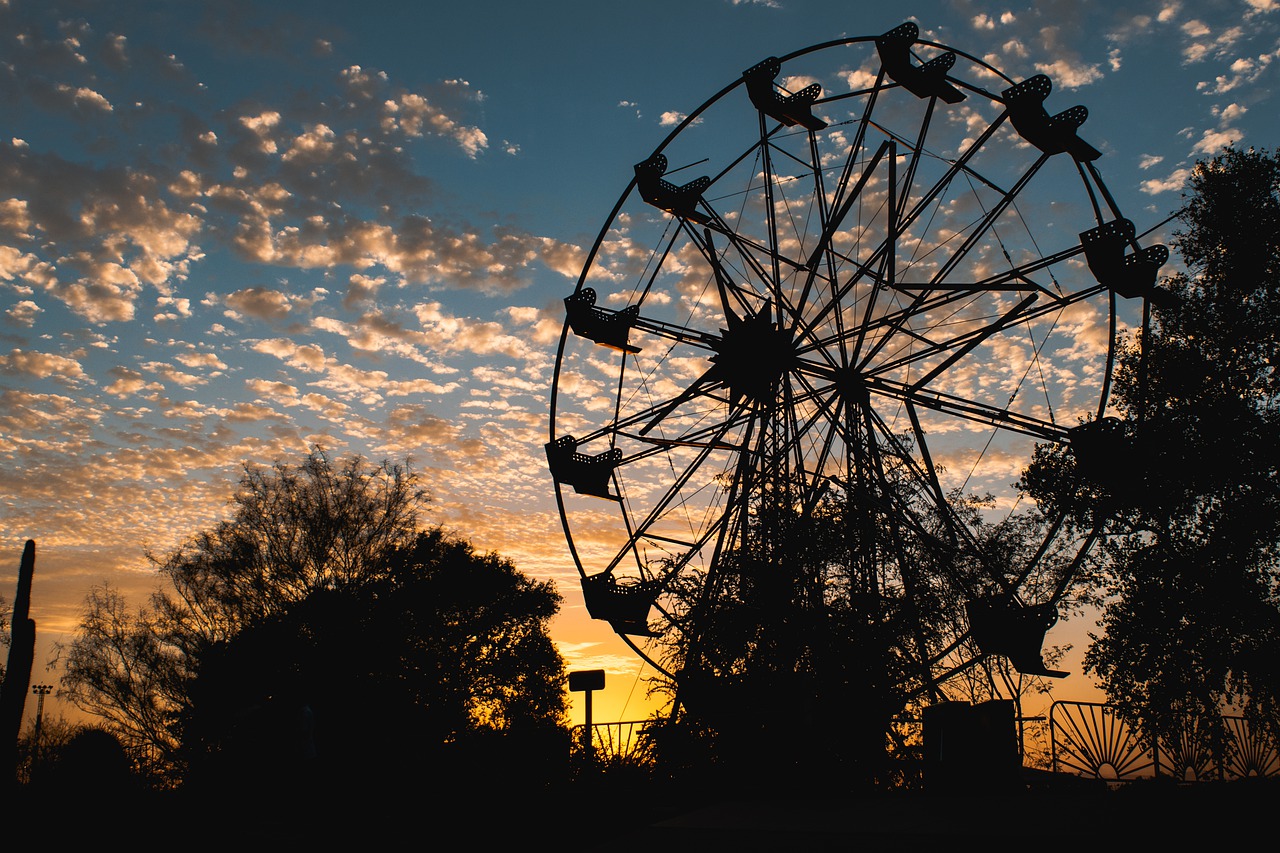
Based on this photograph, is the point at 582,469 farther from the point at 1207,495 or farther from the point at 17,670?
the point at 1207,495

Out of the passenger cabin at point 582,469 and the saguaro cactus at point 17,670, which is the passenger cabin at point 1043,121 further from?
the saguaro cactus at point 17,670

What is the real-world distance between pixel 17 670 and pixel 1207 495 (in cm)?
2090

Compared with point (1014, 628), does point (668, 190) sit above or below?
above

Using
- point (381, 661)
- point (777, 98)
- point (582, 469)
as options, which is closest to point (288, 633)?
point (381, 661)

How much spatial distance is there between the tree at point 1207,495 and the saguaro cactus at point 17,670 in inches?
641

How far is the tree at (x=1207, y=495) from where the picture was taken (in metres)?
17.9

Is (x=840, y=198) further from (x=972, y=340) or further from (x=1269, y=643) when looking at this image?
(x=1269, y=643)

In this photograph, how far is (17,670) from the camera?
34.0ft

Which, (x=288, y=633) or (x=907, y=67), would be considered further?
(x=288, y=633)

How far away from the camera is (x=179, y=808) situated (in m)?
11.6

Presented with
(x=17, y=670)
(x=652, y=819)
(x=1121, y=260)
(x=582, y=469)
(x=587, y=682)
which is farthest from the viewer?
(x=582, y=469)

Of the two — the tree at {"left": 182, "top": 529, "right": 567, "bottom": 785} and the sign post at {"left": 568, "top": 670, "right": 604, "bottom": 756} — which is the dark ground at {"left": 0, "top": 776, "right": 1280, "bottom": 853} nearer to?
the sign post at {"left": 568, "top": 670, "right": 604, "bottom": 756}

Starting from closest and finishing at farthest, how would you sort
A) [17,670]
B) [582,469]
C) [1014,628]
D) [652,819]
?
[17,670] → [652,819] → [1014,628] → [582,469]

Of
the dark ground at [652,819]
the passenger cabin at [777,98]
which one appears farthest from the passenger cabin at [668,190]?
the dark ground at [652,819]
